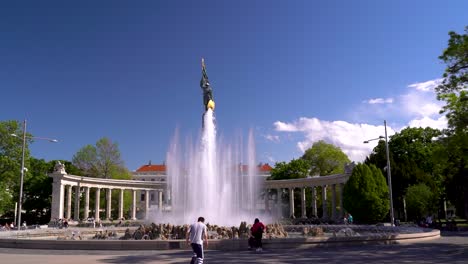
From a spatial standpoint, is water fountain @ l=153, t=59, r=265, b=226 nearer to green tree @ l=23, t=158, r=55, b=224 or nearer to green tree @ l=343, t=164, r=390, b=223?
green tree @ l=343, t=164, r=390, b=223

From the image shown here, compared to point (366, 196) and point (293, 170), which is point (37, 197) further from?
point (366, 196)

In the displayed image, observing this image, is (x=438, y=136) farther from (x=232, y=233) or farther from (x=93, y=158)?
(x=93, y=158)

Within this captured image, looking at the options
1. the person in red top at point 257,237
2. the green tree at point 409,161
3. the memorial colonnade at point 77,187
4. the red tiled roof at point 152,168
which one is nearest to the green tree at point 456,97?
the person in red top at point 257,237

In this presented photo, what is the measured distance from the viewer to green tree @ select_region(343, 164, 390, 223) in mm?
53438

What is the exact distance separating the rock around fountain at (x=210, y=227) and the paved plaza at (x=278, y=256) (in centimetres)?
94

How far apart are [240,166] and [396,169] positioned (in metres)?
28.9

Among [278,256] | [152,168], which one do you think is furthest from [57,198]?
[152,168]

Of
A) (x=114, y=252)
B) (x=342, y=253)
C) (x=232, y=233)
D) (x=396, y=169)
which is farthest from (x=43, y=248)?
(x=396, y=169)

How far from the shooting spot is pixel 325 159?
9206 cm

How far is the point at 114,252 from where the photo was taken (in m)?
21.4

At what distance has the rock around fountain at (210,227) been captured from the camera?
22.7 metres

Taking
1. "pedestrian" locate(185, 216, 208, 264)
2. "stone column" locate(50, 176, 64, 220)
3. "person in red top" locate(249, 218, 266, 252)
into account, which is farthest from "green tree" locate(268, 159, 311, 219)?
"pedestrian" locate(185, 216, 208, 264)

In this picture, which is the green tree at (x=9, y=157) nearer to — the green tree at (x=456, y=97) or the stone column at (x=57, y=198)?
the stone column at (x=57, y=198)

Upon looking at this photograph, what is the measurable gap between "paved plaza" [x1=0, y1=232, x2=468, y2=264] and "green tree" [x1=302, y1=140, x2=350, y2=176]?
6882cm
